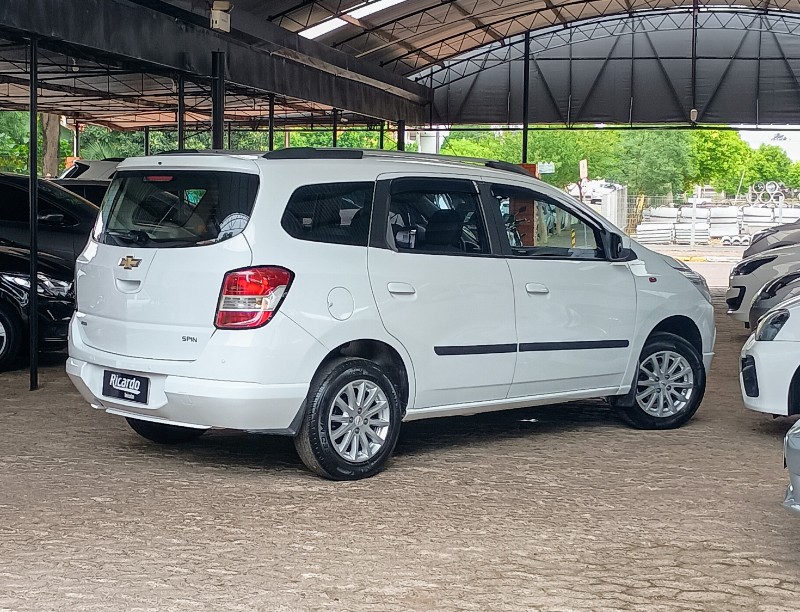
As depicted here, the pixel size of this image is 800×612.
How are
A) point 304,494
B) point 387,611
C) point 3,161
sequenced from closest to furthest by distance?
point 387,611
point 304,494
point 3,161

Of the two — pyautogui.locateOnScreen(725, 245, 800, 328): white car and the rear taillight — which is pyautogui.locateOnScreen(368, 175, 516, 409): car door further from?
pyautogui.locateOnScreen(725, 245, 800, 328): white car

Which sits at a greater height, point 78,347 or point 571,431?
point 78,347

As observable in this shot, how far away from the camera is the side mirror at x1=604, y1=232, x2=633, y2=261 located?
776 centimetres

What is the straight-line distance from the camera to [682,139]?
7144 cm

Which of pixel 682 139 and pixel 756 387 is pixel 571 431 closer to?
pixel 756 387

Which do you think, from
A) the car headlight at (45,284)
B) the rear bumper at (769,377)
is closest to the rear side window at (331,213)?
the rear bumper at (769,377)

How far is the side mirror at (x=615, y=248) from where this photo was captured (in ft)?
25.5

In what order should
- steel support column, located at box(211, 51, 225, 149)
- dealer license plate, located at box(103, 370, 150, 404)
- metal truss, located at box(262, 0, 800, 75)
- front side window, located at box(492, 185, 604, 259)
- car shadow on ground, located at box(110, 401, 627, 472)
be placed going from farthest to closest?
metal truss, located at box(262, 0, 800, 75)
steel support column, located at box(211, 51, 225, 149)
front side window, located at box(492, 185, 604, 259)
car shadow on ground, located at box(110, 401, 627, 472)
dealer license plate, located at box(103, 370, 150, 404)

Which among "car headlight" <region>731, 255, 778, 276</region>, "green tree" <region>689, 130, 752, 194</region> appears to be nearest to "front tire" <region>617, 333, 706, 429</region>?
"car headlight" <region>731, 255, 778, 276</region>

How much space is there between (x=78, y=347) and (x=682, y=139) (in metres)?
68.4

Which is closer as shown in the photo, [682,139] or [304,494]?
[304,494]

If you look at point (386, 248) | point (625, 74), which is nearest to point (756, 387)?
point (386, 248)

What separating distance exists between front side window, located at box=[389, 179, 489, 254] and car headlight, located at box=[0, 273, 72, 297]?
5.12 m

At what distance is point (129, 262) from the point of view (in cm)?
636
